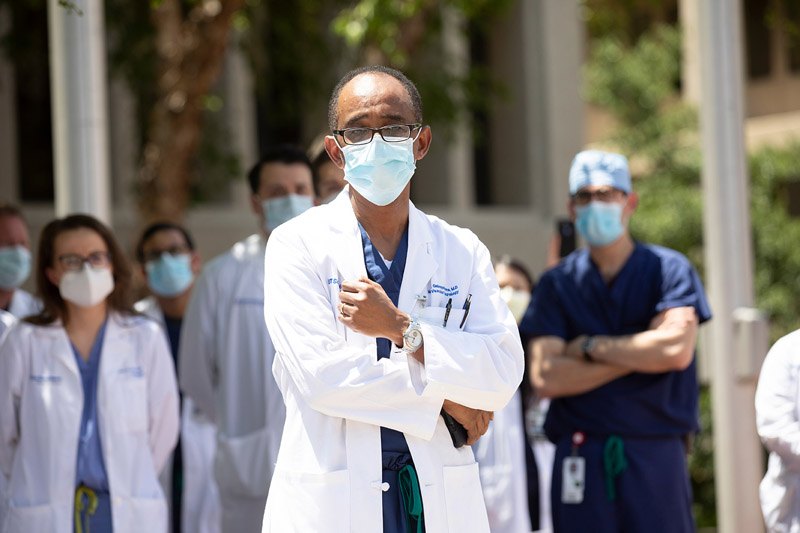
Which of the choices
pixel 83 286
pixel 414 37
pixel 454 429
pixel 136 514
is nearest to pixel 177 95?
pixel 414 37

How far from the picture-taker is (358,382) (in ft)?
10.2

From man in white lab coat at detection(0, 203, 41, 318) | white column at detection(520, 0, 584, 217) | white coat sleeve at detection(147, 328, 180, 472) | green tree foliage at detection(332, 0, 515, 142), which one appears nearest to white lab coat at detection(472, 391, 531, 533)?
white coat sleeve at detection(147, 328, 180, 472)

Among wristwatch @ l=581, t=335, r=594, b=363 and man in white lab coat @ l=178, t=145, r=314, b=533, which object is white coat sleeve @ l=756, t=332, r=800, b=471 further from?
man in white lab coat @ l=178, t=145, r=314, b=533

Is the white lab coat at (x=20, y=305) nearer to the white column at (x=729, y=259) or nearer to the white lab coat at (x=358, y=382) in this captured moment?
the white lab coat at (x=358, y=382)

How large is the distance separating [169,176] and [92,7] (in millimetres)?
3977

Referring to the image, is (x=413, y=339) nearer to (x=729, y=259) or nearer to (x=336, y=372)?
(x=336, y=372)

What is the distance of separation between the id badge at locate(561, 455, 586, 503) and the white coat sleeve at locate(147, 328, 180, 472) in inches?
68.2

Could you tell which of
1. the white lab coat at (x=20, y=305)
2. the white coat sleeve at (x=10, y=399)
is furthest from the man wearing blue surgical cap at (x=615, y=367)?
the white lab coat at (x=20, y=305)

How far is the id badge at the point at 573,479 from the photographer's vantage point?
5.03m

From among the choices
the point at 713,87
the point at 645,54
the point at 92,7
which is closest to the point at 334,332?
the point at 92,7

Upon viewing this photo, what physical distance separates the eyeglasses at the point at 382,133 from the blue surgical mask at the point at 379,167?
1cm

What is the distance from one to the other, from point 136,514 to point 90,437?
1.20 feet

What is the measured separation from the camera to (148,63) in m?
10.9

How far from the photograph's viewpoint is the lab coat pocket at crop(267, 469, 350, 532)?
3078 millimetres
